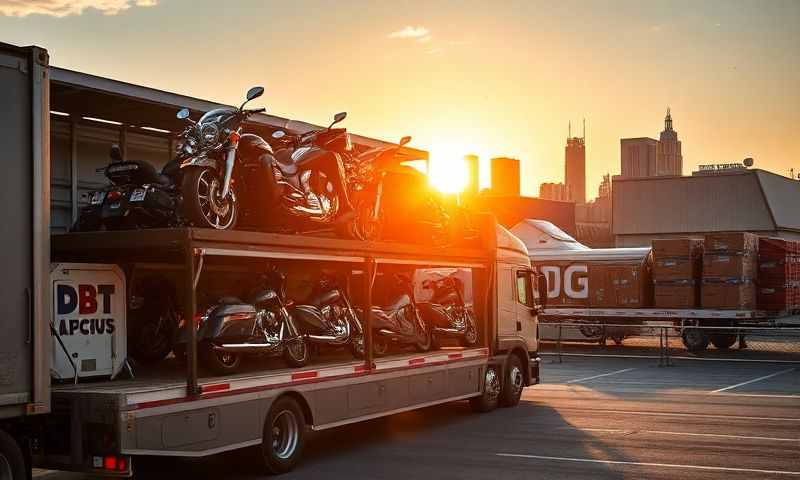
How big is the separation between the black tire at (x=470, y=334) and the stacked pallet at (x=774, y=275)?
16.8 meters

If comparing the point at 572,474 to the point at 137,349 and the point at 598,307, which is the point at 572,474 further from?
the point at 598,307

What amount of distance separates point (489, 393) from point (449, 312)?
1616 millimetres

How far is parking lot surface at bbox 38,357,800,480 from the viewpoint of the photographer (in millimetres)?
11555

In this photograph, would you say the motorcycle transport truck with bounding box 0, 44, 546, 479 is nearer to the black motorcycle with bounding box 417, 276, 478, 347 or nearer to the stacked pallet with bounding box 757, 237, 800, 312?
the black motorcycle with bounding box 417, 276, 478, 347

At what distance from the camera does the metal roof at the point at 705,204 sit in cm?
5519

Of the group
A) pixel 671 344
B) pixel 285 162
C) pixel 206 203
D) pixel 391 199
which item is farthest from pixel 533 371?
pixel 671 344

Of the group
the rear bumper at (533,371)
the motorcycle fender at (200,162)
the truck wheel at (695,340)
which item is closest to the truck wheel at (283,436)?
the motorcycle fender at (200,162)

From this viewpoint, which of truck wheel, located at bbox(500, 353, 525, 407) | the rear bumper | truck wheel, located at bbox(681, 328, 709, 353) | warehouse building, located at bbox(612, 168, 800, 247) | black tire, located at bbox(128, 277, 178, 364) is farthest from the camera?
warehouse building, located at bbox(612, 168, 800, 247)

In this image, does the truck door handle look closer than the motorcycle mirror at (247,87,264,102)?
Yes

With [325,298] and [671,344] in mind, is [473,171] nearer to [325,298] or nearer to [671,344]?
[671,344]

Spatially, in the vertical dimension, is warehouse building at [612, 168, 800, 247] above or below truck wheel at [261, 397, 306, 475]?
above

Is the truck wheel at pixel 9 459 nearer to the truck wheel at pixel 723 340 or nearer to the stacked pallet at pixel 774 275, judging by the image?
the truck wheel at pixel 723 340

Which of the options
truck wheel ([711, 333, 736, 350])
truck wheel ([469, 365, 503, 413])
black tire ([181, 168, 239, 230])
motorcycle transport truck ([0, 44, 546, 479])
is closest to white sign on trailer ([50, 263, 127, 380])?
motorcycle transport truck ([0, 44, 546, 479])

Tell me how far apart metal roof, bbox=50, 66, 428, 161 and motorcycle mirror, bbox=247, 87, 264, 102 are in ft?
7.91
